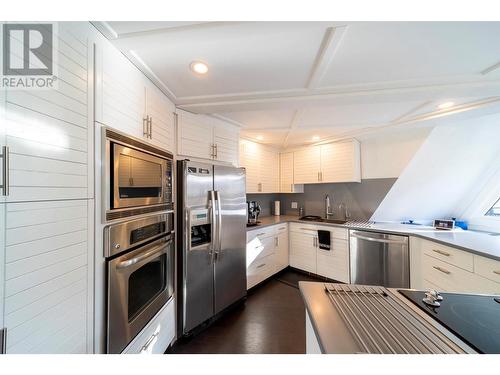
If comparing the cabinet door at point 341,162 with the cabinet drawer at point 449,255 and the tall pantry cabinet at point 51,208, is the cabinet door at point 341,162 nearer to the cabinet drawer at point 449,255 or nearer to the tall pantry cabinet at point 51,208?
the cabinet drawer at point 449,255

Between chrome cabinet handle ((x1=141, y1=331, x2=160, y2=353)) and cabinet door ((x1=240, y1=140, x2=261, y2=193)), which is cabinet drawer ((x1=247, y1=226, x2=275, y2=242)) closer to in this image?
cabinet door ((x1=240, y1=140, x2=261, y2=193))

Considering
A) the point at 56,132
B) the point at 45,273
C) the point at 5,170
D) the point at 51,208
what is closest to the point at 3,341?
the point at 45,273

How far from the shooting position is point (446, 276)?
70.4 inches

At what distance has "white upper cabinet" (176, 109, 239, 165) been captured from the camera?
5.88 ft

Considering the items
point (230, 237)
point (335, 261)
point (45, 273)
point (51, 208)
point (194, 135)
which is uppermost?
point (194, 135)

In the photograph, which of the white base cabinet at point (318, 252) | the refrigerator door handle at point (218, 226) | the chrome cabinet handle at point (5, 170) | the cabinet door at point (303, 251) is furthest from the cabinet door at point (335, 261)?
the chrome cabinet handle at point (5, 170)

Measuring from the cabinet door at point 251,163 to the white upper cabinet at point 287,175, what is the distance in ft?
2.19

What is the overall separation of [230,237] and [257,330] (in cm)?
96

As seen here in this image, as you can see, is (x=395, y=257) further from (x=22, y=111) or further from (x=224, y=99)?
(x=22, y=111)

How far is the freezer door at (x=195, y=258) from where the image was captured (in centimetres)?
171

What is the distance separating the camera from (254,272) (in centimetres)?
264

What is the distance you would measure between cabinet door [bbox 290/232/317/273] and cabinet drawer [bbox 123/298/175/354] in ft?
7.14

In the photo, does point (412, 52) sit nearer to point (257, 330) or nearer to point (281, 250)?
point (257, 330)
